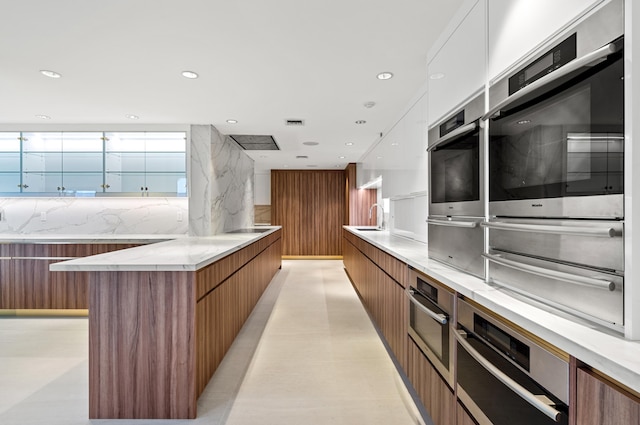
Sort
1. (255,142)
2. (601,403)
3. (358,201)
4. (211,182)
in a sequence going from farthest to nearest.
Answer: (358,201)
(255,142)
(211,182)
(601,403)

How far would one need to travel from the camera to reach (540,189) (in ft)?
3.37

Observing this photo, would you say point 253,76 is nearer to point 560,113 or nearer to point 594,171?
point 560,113

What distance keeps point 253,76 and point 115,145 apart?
2668 mm

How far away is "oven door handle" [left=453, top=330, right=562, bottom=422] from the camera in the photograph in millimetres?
798

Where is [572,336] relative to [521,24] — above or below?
below

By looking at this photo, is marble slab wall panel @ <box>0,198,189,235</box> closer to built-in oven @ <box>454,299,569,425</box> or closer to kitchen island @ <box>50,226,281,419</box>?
kitchen island @ <box>50,226,281,419</box>

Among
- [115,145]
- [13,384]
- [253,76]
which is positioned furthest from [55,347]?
[253,76]

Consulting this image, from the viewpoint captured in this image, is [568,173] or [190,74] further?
[190,74]

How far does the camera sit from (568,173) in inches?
35.9

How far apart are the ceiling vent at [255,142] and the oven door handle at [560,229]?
4.03 metres

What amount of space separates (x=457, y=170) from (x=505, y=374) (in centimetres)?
100

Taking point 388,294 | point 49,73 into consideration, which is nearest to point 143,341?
point 388,294

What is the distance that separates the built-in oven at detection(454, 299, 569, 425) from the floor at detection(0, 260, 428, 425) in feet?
2.57

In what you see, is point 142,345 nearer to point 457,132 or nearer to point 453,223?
point 453,223
